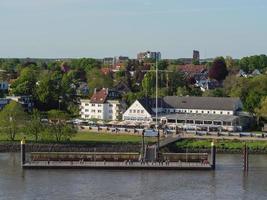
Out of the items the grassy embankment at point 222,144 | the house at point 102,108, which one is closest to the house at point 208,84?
the house at point 102,108

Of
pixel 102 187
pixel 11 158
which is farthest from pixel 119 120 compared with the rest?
pixel 102 187

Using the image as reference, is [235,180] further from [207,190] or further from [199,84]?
[199,84]

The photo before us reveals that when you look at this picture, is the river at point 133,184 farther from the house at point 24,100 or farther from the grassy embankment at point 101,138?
the house at point 24,100

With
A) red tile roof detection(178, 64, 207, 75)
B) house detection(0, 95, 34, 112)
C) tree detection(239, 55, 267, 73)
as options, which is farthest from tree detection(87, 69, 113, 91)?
tree detection(239, 55, 267, 73)

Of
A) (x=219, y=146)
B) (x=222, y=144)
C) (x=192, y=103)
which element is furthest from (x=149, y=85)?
(x=219, y=146)

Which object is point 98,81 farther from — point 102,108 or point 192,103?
point 192,103

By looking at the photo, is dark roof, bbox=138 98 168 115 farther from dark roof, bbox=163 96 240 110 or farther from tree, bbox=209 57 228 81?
tree, bbox=209 57 228 81
